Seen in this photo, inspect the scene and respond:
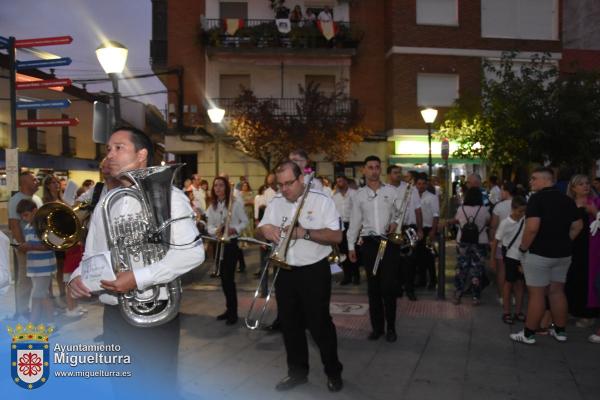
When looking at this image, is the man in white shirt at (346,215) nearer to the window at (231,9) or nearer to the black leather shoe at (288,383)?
the black leather shoe at (288,383)

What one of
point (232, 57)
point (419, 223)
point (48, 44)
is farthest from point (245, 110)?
point (419, 223)

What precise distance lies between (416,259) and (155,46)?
1785 centimetres

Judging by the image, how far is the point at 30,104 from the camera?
8.91 metres

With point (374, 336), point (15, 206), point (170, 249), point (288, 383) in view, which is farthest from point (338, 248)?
point (15, 206)

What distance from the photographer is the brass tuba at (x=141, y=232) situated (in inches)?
112

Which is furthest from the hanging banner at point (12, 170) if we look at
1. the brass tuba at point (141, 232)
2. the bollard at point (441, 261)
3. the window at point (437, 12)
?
the window at point (437, 12)

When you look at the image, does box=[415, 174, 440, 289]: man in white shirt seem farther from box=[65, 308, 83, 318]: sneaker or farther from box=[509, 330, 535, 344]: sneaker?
box=[65, 308, 83, 318]: sneaker

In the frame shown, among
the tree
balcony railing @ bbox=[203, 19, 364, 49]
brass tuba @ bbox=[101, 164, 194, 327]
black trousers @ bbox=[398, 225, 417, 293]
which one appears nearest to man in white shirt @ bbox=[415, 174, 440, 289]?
black trousers @ bbox=[398, 225, 417, 293]

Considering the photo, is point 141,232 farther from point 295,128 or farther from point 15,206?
point 295,128

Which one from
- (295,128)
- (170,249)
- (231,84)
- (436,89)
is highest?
(231,84)

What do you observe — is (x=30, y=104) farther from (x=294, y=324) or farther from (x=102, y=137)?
(x=294, y=324)

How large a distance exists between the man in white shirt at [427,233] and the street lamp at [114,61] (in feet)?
17.2

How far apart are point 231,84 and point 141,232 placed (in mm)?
21038

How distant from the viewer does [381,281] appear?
6.10 meters
